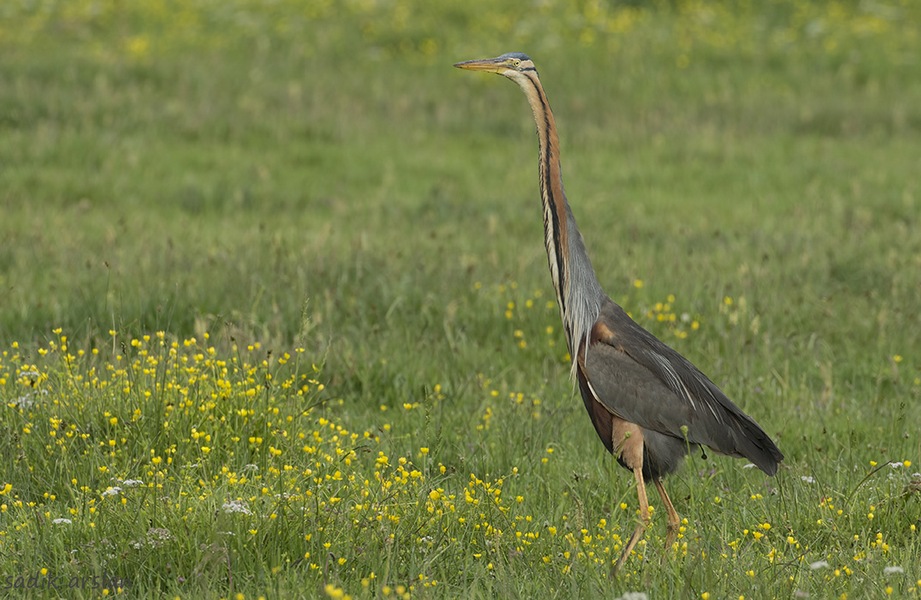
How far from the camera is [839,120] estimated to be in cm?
1426

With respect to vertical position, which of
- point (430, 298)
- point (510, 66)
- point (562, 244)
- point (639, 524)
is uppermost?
point (510, 66)

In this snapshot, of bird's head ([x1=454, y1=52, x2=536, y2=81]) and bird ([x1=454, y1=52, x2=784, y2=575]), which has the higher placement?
bird's head ([x1=454, y1=52, x2=536, y2=81])

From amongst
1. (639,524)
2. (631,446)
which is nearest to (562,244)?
(631,446)

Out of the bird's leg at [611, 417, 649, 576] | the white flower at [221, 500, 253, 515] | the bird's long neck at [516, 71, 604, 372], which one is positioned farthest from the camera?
the bird's long neck at [516, 71, 604, 372]

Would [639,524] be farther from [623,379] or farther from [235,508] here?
[235,508]

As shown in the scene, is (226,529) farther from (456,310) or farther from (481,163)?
(481,163)

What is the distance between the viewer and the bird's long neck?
519 centimetres

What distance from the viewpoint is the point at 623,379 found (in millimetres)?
5234

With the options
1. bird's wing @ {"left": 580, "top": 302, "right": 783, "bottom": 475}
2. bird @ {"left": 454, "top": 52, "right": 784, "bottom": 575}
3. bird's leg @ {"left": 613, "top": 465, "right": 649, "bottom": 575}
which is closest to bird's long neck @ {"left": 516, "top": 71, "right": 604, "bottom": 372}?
bird @ {"left": 454, "top": 52, "right": 784, "bottom": 575}

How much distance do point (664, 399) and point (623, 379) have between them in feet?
0.64

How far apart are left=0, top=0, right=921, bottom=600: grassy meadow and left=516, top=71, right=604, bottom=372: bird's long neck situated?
0.78 meters

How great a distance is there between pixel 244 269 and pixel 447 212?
2.90 m

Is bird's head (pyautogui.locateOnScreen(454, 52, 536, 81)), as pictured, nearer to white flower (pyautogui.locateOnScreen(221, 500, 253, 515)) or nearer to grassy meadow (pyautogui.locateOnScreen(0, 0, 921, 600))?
grassy meadow (pyautogui.locateOnScreen(0, 0, 921, 600))

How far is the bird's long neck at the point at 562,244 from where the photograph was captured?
5.19 metres
